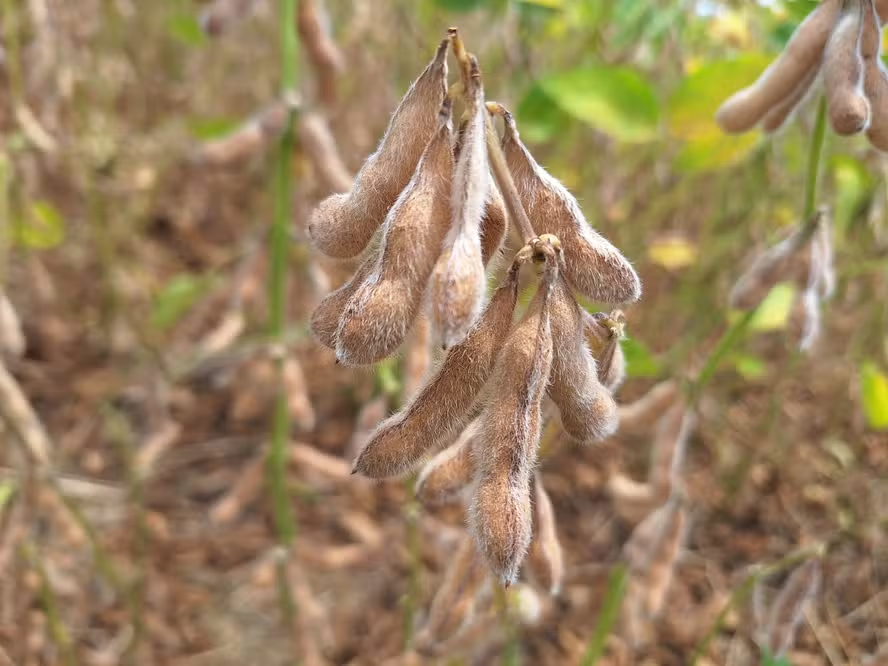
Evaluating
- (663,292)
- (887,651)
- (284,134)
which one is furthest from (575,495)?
(284,134)

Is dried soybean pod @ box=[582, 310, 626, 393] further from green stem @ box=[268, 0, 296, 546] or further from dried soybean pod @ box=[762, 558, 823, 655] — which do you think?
green stem @ box=[268, 0, 296, 546]

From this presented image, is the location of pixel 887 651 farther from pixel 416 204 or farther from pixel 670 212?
pixel 670 212

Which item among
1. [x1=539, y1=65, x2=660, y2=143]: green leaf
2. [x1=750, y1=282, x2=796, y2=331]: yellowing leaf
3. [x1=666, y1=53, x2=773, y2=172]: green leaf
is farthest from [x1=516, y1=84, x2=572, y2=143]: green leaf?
[x1=750, y1=282, x2=796, y2=331]: yellowing leaf

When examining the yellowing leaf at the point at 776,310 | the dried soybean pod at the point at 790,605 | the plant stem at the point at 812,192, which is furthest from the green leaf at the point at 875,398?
the plant stem at the point at 812,192

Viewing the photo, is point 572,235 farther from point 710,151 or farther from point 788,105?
point 710,151

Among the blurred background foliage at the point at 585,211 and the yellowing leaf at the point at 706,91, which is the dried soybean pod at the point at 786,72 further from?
the blurred background foliage at the point at 585,211
